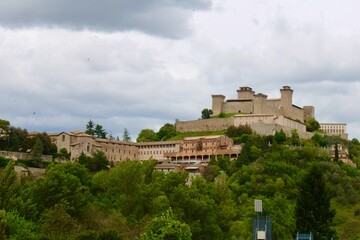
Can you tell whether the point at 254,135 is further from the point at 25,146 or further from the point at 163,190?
the point at 163,190

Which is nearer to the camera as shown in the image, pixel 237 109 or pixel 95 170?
pixel 95 170

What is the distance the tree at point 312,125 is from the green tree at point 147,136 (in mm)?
28705

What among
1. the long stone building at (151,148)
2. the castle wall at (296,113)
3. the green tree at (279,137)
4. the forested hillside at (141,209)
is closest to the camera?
the forested hillside at (141,209)

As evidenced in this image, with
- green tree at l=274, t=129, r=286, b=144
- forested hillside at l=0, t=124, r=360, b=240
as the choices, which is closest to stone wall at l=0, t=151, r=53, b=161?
forested hillside at l=0, t=124, r=360, b=240

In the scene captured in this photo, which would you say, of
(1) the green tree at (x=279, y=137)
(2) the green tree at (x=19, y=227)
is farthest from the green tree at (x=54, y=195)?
(1) the green tree at (x=279, y=137)

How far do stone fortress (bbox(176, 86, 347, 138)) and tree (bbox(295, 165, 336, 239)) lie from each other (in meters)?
74.9

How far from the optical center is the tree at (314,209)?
5231 cm

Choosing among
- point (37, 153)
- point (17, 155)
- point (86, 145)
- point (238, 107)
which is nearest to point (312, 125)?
point (238, 107)

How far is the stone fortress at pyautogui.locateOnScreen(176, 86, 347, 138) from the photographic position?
5266 inches

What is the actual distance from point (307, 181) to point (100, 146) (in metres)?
73.8

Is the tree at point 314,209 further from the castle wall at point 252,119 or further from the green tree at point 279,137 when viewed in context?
the castle wall at point 252,119

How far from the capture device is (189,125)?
145750 mm

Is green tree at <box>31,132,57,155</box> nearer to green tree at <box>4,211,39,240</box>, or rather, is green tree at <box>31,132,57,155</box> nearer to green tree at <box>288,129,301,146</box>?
green tree at <box>288,129,301,146</box>

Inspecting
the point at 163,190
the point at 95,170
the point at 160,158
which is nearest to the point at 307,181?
the point at 163,190
